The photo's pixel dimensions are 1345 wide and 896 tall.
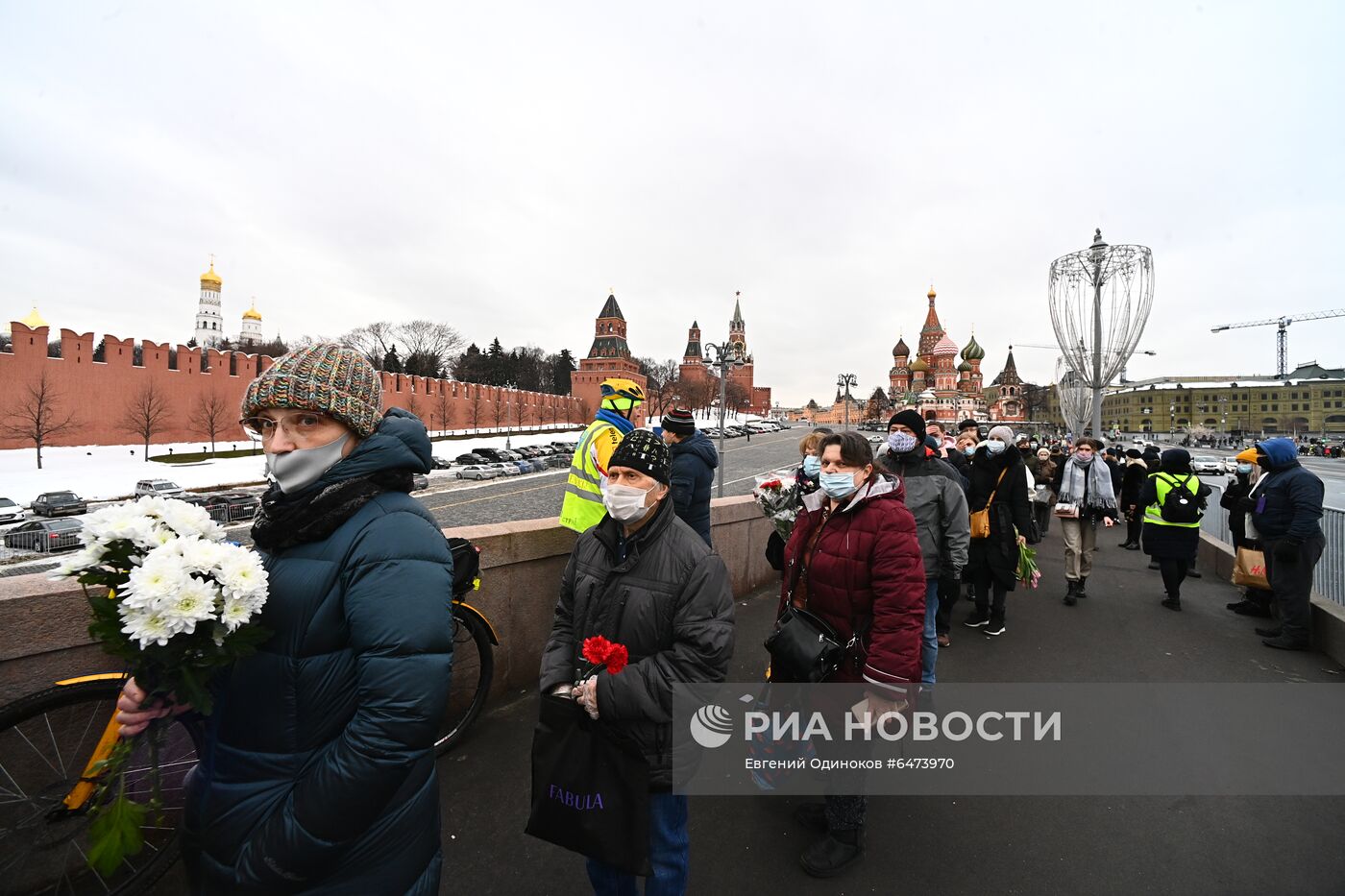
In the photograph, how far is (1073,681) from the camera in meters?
4.54

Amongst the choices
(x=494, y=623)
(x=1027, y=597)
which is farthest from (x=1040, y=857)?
(x=1027, y=597)

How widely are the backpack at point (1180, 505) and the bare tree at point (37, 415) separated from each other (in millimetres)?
47689

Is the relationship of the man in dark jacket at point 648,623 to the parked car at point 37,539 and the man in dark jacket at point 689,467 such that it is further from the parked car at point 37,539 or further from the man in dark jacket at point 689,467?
the parked car at point 37,539

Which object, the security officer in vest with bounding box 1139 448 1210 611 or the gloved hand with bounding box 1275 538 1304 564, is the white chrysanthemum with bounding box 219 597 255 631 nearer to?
the gloved hand with bounding box 1275 538 1304 564

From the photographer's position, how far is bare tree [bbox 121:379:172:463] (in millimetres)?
39062

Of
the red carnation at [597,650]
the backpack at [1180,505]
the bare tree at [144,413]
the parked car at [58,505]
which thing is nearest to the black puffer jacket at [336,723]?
the red carnation at [597,650]

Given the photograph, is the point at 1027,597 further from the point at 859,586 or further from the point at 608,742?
the point at 608,742

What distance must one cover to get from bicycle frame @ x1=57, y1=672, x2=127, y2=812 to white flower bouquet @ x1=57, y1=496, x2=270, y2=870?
0.91 meters

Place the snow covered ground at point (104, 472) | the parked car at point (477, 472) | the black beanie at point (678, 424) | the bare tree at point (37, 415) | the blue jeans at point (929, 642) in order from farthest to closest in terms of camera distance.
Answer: the parked car at point (477, 472), the bare tree at point (37, 415), the snow covered ground at point (104, 472), the black beanie at point (678, 424), the blue jeans at point (929, 642)

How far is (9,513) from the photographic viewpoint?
20156mm

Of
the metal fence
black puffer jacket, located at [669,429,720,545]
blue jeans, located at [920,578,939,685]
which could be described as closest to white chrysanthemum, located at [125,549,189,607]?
black puffer jacket, located at [669,429,720,545]

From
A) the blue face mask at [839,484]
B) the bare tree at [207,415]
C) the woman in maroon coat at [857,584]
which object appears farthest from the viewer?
the bare tree at [207,415]

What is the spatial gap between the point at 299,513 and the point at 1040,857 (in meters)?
3.40

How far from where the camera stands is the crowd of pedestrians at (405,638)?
1438 millimetres
